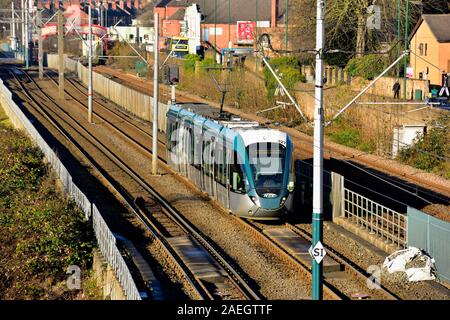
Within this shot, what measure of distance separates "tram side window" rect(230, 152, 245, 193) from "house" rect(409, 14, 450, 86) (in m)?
33.9

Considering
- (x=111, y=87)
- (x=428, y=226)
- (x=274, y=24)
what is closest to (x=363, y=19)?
(x=111, y=87)

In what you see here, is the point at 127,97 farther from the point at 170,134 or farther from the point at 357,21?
the point at 170,134

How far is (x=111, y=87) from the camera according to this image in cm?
6781

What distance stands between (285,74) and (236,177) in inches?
1275

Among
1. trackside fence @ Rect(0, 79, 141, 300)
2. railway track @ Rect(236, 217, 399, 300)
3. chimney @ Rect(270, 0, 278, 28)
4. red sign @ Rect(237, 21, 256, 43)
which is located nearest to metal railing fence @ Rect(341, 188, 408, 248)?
railway track @ Rect(236, 217, 399, 300)

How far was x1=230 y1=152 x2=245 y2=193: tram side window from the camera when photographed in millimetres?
24891

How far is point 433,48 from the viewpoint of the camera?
2304 inches

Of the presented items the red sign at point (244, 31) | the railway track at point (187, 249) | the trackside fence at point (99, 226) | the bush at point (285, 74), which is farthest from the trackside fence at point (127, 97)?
the railway track at point (187, 249)

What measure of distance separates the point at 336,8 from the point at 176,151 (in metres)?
26.4

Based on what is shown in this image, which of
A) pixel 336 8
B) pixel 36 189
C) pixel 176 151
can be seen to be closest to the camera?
pixel 36 189

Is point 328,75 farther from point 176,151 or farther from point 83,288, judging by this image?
point 83,288

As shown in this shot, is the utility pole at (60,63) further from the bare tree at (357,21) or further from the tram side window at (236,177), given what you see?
the tram side window at (236,177)

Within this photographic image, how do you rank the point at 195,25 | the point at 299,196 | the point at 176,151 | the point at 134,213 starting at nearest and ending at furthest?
1. the point at 134,213
2. the point at 299,196
3. the point at 176,151
4. the point at 195,25

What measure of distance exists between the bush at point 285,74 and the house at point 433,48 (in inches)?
302
